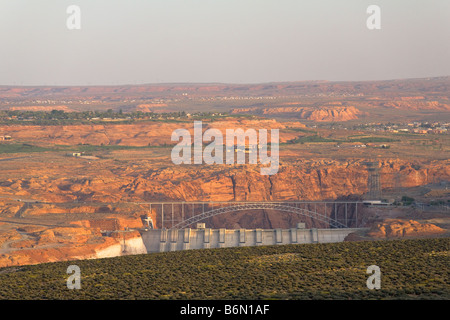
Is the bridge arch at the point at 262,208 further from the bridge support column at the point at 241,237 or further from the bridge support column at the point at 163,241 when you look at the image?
the bridge support column at the point at 241,237

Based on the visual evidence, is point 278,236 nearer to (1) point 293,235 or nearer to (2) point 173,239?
(1) point 293,235

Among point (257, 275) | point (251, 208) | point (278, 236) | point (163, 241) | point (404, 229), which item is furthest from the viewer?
point (251, 208)

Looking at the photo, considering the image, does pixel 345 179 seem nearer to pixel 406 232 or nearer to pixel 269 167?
pixel 269 167

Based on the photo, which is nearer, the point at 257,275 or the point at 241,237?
the point at 257,275

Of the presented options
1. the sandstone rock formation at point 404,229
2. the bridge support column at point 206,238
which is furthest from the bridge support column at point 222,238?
the sandstone rock formation at point 404,229

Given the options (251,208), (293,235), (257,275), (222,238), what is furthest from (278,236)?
(257,275)
